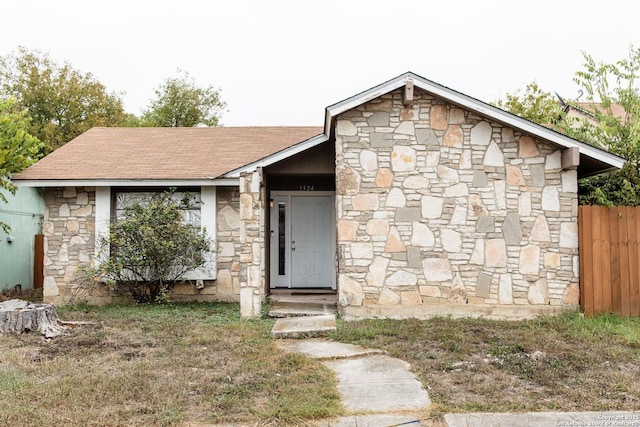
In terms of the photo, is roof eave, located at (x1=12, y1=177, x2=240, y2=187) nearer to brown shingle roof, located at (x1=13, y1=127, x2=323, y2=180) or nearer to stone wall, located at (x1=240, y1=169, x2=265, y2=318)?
brown shingle roof, located at (x1=13, y1=127, x2=323, y2=180)

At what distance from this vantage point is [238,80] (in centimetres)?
3216

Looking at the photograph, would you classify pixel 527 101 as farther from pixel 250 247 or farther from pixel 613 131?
pixel 250 247

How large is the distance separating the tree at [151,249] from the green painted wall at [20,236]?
4.03m

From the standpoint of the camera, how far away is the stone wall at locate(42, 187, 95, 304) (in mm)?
10242

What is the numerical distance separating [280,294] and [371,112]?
14.9 ft

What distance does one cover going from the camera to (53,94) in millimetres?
24344

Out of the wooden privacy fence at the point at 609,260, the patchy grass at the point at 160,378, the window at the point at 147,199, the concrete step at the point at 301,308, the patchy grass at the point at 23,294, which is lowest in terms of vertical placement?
the patchy grass at the point at 160,378

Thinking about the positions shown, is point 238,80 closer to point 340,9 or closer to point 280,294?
point 340,9

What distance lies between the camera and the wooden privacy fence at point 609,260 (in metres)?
7.93

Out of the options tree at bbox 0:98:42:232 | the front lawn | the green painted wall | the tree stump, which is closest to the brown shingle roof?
tree at bbox 0:98:42:232

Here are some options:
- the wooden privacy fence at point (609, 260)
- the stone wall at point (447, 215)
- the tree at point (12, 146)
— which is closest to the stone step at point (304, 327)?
the stone wall at point (447, 215)

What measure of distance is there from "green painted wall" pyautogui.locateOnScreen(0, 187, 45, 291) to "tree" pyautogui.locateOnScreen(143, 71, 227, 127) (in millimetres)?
12910

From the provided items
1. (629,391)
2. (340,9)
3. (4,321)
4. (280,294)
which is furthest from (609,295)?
(340,9)

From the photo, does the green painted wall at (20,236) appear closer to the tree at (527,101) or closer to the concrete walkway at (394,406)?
the concrete walkway at (394,406)
